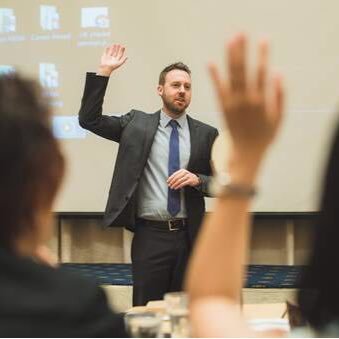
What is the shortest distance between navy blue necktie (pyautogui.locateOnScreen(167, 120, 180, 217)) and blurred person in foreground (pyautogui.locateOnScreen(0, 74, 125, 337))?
2334mm

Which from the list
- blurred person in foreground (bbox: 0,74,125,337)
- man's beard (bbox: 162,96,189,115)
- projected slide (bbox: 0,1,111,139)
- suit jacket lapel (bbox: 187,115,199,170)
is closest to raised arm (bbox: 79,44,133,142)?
man's beard (bbox: 162,96,189,115)

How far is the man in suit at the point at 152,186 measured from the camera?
3234mm

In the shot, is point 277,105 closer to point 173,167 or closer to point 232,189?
point 232,189

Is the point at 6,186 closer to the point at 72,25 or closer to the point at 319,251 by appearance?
the point at 319,251

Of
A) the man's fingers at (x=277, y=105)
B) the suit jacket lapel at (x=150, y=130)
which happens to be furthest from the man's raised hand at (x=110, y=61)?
the man's fingers at (x=277, y=105)

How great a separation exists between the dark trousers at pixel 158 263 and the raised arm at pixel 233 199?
2.49 meters

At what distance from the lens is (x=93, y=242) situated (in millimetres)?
4656

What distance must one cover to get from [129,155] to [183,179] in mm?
345

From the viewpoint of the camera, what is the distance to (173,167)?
3.30 meters

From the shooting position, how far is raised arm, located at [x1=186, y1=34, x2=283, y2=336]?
72 cm

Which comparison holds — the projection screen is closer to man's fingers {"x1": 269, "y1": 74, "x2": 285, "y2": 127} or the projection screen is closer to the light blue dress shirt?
the light blue dress shirt

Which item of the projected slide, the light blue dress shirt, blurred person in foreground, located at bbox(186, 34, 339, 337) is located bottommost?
the light blue dress shirt

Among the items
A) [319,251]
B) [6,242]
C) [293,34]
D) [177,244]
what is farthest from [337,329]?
[293,34]

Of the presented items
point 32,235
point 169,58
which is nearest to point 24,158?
point 32,235
